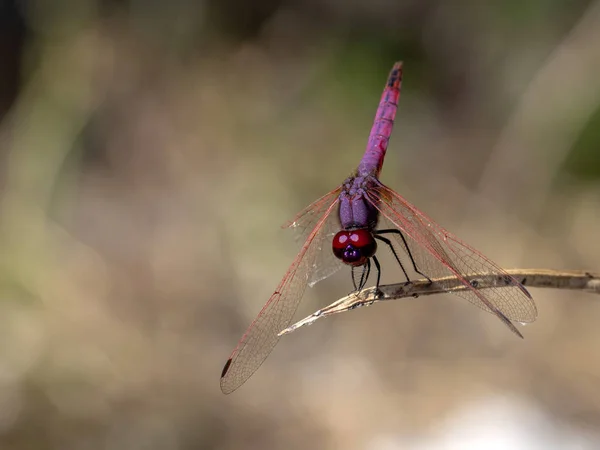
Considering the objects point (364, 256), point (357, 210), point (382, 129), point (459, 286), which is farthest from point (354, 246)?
point (382, 129)

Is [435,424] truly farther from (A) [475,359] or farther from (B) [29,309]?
(B) [29,309]

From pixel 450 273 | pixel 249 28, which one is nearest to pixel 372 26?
pixel 249 28

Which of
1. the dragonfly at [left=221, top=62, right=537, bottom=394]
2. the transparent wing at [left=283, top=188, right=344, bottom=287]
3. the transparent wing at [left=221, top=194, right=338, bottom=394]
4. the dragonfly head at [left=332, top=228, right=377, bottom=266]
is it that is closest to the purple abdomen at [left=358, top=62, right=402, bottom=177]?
the dragonfly at [left=221, top=62, right=537, bottom=394]

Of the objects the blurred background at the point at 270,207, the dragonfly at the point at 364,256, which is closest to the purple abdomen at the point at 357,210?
the dragonfly at the point at 364,256

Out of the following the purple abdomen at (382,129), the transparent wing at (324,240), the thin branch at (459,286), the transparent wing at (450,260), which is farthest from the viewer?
the purple abdomen at (382,129)

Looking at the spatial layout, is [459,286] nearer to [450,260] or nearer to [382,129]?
[450,260]

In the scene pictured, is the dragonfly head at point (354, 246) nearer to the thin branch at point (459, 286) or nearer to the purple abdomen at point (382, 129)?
the thin branch at point (459, 286)

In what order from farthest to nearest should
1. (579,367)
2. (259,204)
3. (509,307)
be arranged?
1. (259,204)
2. (579,367)
3. (509,307)

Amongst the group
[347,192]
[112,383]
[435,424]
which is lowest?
[112,383]
